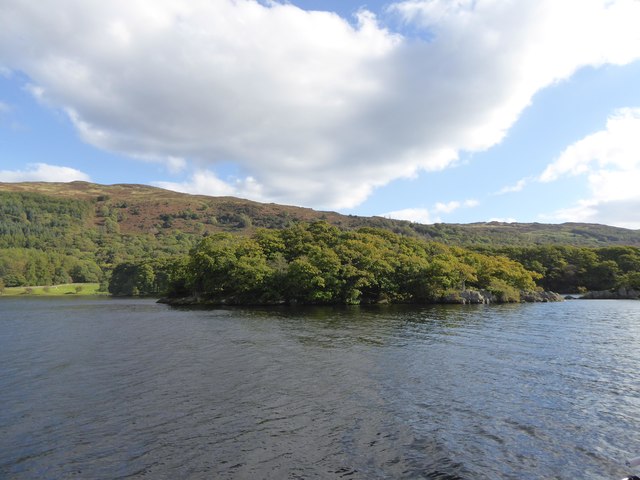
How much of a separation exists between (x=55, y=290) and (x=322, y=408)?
20255 cm

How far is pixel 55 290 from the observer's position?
594 feet

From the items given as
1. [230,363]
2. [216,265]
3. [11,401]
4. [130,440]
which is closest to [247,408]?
[130,440]

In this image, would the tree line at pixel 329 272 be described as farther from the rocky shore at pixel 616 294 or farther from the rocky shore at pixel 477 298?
the rocky shore at pixel 616 294

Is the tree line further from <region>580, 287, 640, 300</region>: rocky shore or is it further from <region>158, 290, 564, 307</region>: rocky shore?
<region>580, 287, 640, 300</region>: rocky shore

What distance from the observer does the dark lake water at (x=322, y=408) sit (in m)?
13.3

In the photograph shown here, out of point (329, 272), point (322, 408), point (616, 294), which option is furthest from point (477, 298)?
point (322, 408)

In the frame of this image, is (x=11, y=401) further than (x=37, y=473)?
Yes

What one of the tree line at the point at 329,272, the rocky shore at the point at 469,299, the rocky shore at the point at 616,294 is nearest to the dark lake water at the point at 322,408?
the tree line at the point at 329,272

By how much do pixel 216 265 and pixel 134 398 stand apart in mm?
70186

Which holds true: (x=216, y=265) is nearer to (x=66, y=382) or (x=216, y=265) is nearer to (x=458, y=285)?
(x=458, y=285)

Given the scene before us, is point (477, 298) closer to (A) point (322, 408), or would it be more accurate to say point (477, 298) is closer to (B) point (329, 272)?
(B) point (329, 272)

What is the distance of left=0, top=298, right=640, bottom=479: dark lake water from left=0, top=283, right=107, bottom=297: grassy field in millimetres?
167489

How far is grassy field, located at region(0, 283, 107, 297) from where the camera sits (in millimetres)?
172375

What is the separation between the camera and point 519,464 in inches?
516
